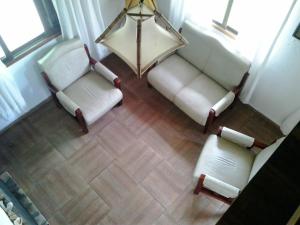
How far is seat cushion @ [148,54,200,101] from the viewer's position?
3.83 metres

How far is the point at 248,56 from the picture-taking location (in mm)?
3545

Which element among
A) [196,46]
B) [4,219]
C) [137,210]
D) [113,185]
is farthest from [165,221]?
[196,46]

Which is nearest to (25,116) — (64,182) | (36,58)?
(36,58)

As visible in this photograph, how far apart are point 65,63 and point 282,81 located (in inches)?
101

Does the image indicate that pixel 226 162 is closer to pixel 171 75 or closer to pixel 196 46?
pixel 171 75

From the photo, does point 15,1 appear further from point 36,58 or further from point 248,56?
point 248,56

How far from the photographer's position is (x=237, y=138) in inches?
131

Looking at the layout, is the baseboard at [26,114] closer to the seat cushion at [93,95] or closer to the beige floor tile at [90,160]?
the seat cushion at [93,95]

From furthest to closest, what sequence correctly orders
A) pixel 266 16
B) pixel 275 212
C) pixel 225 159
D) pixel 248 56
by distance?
pixel 248 56, pixel 225 159, pixel 266 16, pixel 275 212

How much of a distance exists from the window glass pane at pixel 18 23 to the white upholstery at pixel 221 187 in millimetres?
2543

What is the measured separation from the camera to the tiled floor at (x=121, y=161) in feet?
11.1

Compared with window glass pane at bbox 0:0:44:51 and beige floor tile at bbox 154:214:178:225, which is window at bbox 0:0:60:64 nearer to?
window glass pane at bbox 0:0:44:51

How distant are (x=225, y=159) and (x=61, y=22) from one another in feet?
7.88

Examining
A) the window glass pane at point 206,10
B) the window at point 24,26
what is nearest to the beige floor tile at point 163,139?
the window glass pane at point 206,10
